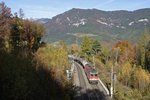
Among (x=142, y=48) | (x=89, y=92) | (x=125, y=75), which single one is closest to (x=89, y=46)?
(x=142, y=48)

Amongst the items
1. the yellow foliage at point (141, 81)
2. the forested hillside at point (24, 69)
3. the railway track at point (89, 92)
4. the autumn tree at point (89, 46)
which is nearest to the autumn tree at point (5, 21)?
the forested hillside at point (24, 69)

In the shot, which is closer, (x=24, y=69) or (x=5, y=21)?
(x=24, y=69)

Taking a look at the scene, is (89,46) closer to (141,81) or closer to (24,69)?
(141,81)

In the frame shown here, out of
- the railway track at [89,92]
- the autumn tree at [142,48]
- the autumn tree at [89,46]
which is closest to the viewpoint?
the railway track at [89,92]

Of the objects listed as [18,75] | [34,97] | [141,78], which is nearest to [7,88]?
[18,75]

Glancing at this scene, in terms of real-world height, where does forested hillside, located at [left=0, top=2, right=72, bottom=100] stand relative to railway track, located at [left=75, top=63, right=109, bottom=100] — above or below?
above

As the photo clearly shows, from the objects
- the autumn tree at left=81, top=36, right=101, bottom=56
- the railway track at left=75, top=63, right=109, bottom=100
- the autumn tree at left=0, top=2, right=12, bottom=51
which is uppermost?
the autumn tree at left=0, top=2, right=12, bottom=51

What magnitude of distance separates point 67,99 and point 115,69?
2129 inches

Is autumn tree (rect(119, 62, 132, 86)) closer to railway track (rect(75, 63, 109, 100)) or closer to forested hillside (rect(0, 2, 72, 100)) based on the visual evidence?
railway track (rect(75, 63, 109, 100))

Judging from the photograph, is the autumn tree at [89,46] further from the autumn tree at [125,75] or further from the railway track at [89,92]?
the railway track at [89,92]

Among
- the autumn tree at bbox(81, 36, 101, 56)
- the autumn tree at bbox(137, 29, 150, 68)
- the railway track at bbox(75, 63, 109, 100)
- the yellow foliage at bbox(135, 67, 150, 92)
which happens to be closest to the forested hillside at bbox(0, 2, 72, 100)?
the railway track at bbox(75, 63, 109, 100)

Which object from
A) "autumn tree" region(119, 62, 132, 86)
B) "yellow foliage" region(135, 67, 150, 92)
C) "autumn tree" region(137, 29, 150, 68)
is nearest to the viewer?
"yellow foliage" region(135, 67, 150, 92)

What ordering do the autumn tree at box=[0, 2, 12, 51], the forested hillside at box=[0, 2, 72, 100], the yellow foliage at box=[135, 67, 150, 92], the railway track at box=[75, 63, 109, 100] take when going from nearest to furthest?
the forested hillside at box=[0, 2, 72, 100] → the railway track at box=[75, 63, 109, 100] → the autumn tree at box=[0, 2, 12, 51] → the yellow foliage at box=[135, 67, 150, 92]

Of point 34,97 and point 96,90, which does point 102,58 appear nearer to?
point 96,90
